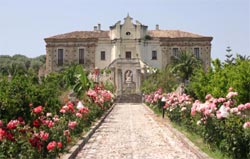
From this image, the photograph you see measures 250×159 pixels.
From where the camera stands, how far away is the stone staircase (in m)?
49.6

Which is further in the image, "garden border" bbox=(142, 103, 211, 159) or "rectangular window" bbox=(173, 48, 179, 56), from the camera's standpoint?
"rectangular window" bbox=(173, 48, 179, 56)

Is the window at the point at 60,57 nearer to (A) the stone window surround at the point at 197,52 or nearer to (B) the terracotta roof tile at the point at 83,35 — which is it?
(B) the terracotta roof tile at the point at 83,35

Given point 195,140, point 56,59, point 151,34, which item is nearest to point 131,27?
point 151,34

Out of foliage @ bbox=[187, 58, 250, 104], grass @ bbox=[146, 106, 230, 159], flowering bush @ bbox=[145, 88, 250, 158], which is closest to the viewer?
flowering bush @ bbox=[145, 88, 250, 158]

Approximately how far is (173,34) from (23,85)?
163ft

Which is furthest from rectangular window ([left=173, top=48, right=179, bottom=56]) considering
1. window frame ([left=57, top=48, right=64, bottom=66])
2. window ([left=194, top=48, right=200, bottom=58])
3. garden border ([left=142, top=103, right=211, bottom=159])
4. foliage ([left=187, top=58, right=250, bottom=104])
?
garden border ([left=142, top=103, right=211, bottom=159])

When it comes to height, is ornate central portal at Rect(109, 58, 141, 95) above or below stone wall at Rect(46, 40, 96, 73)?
below

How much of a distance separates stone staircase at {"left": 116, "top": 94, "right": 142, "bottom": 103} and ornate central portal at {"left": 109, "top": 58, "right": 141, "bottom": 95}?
328 cm

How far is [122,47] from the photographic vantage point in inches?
2370

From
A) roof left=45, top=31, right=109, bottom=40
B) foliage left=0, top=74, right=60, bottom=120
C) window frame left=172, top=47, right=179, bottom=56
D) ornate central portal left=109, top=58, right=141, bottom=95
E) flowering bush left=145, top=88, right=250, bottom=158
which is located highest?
roof left=45, top=31, right=109, bottom=40

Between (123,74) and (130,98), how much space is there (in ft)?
23.0

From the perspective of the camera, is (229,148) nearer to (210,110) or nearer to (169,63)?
(210,110)

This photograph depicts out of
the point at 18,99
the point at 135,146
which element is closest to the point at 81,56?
the point at 135,146

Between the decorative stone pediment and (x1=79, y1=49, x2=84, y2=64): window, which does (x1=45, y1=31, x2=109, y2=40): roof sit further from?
(x1=79, y1=49, x2=84, y2=64): window
